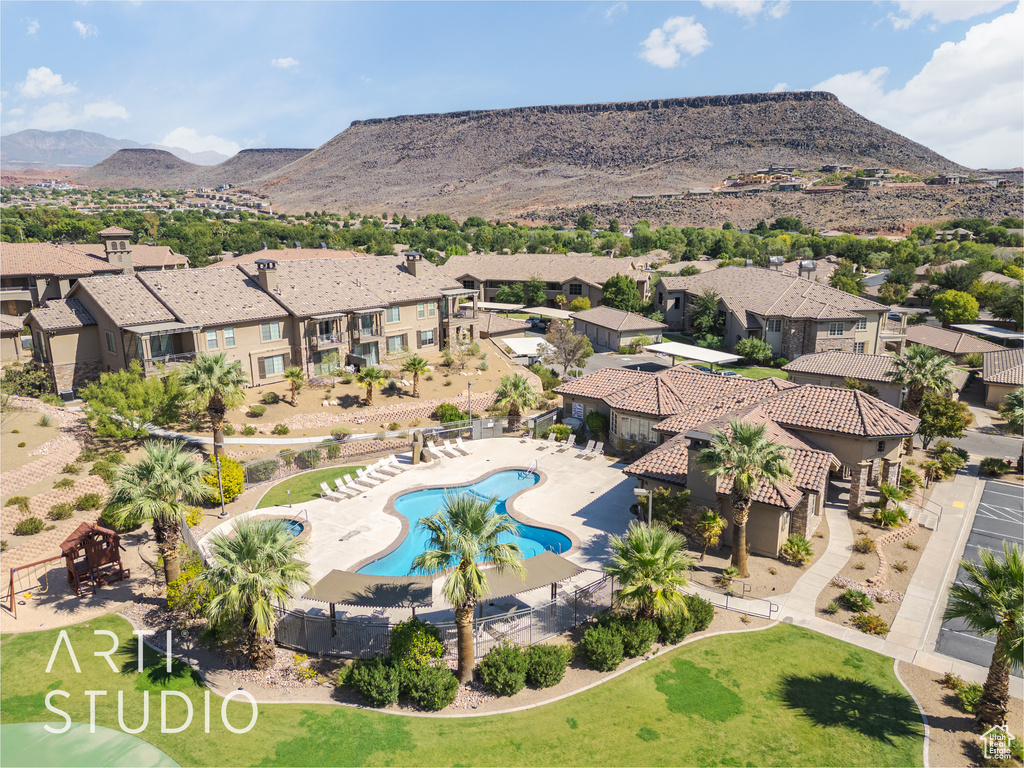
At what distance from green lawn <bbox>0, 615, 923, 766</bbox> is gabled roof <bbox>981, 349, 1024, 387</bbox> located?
37.5 metres

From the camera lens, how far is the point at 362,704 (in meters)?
19.0

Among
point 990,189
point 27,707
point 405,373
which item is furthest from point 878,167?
point 27,707

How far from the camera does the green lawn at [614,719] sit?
56.1ft

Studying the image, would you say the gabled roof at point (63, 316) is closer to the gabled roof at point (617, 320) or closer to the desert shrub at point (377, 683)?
the desert shrub at point (377, 683)

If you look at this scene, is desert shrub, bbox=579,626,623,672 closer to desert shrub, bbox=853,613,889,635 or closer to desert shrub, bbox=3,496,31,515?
desert shrub, bbox=853,613,889,635

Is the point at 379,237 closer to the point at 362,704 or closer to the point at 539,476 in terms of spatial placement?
the point at 539,476

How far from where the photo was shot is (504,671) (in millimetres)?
19109

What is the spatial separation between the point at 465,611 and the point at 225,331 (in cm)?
3454

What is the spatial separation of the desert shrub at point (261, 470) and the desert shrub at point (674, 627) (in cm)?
2249

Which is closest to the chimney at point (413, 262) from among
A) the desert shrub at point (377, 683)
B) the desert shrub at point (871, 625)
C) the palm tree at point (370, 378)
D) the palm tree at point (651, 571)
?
the palm tree at point (370, 378)

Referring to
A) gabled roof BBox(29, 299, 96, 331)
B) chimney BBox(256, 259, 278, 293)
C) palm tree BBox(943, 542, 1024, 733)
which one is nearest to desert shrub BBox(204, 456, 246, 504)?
gabled roof BBox(29, 299, 96, 331)

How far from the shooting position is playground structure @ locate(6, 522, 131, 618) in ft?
79.7

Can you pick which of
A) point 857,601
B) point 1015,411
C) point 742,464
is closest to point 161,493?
point 742,464

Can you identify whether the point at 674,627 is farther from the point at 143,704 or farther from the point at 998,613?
the point at 143,704
